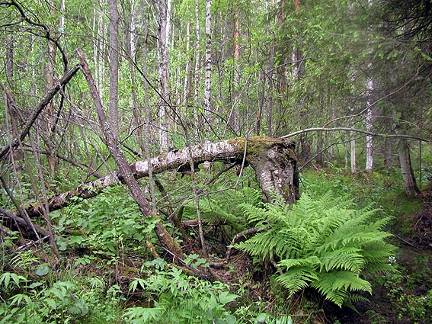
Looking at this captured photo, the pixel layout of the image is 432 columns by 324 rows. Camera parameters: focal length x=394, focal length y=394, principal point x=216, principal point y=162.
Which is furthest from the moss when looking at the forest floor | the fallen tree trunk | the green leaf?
the green leaf

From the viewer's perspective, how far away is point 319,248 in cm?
412

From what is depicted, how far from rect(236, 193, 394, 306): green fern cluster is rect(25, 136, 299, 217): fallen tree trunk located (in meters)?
0.40

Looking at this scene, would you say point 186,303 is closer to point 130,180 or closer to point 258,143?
point 130,180

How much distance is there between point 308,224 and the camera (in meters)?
4.45

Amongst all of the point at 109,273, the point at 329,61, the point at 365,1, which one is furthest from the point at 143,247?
the point at 365,1

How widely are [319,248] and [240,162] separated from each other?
67.4 inches

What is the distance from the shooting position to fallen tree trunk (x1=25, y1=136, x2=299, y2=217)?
16.3ft

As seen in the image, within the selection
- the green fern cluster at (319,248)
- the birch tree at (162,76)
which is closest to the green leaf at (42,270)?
the green fern cluster at (319,248)

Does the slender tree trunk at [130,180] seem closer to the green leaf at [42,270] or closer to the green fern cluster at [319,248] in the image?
the green fern cluster at [319,248]

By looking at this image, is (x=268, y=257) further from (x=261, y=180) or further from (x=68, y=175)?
(x=68, y=175)

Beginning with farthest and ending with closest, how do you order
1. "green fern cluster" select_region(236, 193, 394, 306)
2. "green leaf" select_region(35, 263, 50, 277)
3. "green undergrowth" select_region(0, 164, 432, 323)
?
"green fern cluster" select_region(236, 193, 394, 306) → "green leaf" select_region(35, 263, 50, 277) → "green undergrowth" select_region(0, 164, 432, 323)

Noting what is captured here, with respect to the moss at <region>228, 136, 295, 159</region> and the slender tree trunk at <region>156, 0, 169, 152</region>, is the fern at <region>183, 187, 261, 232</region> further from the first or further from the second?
the slender tree trunk at <region>156, 0, 169, 152</region>

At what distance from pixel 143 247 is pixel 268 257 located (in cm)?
148

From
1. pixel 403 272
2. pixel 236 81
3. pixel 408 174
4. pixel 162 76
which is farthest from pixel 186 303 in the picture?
pixel 236 81
